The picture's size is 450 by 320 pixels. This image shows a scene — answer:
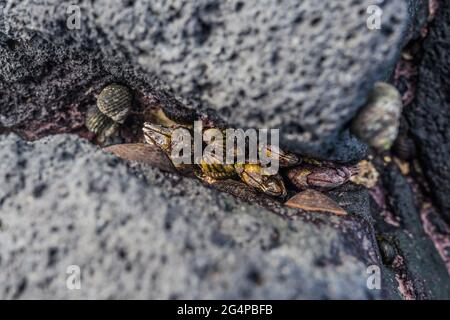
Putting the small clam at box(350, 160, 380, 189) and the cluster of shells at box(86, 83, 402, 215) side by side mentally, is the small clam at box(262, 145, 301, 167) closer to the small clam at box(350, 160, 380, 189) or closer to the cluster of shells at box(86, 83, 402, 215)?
the cluster of shells at box(86, 83, 402, 215)

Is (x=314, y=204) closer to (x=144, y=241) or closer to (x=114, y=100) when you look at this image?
(x=144, y=241)

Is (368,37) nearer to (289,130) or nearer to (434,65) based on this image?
(289,130)

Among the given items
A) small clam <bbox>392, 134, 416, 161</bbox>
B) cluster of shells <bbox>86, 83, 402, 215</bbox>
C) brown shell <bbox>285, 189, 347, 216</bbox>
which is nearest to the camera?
brown shell <bbox>285, 189, 347, 216</bbox>

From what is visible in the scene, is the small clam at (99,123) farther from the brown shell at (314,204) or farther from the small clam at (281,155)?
the brown shell at (314,204)

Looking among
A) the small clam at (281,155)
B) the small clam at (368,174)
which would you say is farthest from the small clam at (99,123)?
the small clam at (368,174)

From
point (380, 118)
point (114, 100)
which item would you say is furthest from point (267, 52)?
point (114, 100)

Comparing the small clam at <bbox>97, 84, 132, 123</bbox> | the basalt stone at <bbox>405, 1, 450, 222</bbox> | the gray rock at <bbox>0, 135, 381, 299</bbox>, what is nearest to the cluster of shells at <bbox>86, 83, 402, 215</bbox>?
the small clam at <bbox>97, 84, 132, 123</bbox>
